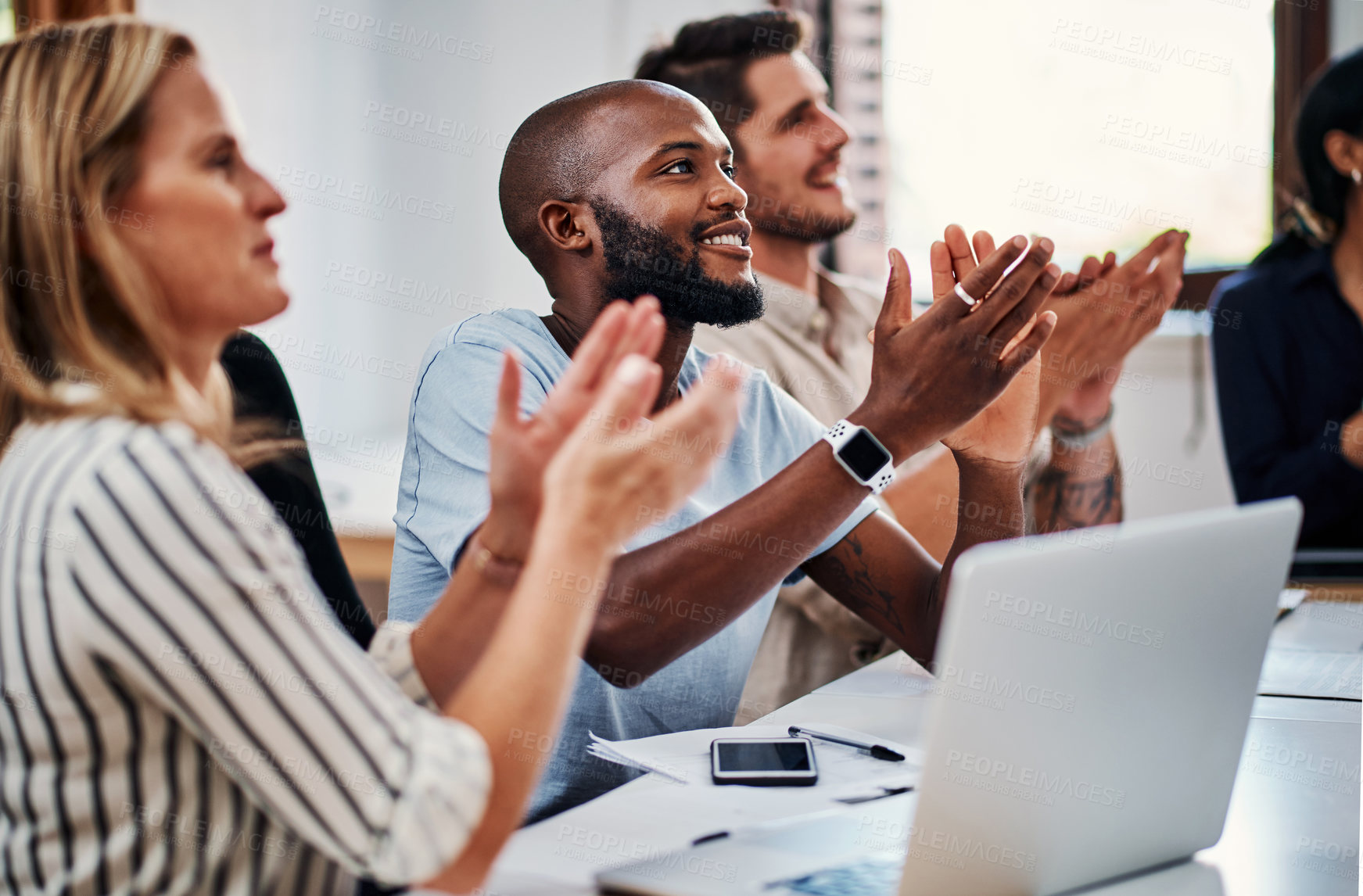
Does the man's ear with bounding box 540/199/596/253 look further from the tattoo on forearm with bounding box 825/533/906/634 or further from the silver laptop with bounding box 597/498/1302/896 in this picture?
the silver laptop with bounding box 597/498/1302/896

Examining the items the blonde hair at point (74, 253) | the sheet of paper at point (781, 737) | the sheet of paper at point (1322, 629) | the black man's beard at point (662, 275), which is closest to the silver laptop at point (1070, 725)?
the sheet of paper at point (781, 737)

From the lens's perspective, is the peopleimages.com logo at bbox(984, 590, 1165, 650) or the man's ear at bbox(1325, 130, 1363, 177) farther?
the man's ear at bbox(1325, 130, 1363, 177)

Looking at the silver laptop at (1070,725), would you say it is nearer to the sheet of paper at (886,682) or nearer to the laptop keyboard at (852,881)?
the laptop keyboard at (852,881)

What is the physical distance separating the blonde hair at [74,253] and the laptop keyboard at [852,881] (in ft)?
1.53

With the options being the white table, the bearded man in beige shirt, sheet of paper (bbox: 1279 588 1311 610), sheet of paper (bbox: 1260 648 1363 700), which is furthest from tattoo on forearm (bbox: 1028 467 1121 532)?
the white table

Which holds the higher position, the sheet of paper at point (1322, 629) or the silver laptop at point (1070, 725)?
the silver laptop at point (1070, 725)

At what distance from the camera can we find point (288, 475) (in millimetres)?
1156

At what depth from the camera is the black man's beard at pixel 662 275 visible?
1.25 m

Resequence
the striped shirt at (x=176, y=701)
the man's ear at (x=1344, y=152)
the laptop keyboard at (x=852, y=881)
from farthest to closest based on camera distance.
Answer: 1. the man's ear at (x=1344, y=152)
2. the laptop keyboard at (x=852, y=881)
3. the striped shirt at (x=176, y=701)

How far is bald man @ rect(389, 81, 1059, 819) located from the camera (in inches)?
41.1

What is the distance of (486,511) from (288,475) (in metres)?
0.25

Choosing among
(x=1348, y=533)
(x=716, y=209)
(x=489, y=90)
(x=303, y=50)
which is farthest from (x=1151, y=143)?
(x=303, y=50)

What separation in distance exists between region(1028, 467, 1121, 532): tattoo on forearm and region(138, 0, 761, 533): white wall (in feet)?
3.82

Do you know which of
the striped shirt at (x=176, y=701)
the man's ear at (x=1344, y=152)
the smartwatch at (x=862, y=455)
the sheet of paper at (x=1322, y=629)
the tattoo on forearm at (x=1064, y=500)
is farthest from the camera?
the man's ear at (x=1344, y=152)
